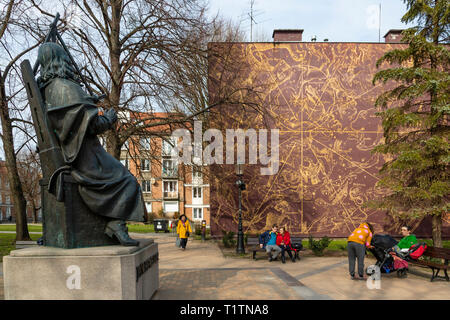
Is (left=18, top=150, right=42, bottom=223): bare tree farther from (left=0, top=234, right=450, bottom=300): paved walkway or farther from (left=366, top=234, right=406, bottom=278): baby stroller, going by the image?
(left=366, top=234, right=406, bottom=278): baby stroller

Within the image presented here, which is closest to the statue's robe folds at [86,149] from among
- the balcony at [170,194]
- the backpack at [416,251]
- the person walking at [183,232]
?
the backpack at [416,251]

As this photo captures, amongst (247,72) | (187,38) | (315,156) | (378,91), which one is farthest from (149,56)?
(378,91)

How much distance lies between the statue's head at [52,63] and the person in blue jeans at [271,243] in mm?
8652

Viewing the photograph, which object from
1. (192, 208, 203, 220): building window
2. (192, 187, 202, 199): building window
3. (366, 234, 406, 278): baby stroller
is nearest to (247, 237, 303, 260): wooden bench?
(366, 234, 406, 278): baby stroller

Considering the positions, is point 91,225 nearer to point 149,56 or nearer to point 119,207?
point 119,207

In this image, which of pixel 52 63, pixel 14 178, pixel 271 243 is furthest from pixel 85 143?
pixel 14 178

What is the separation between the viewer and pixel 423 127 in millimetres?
11570

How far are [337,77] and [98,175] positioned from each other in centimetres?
1665

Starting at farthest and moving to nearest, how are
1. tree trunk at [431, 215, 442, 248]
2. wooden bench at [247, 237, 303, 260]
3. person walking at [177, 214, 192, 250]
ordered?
person walking at [177, 214, 192, 250] < wooden bench at [247, 237, 303, 260] < tree trunk at [431, 215, 442, 248]

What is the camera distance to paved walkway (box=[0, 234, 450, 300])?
6699 mm

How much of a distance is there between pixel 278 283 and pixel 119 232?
4.19 m

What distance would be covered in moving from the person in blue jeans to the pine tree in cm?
381

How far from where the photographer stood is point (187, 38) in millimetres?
12438

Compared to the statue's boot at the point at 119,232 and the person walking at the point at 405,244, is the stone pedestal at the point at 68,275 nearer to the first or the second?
the statue's boot at the point at 119,232
